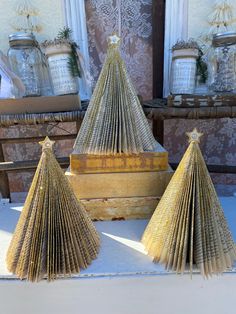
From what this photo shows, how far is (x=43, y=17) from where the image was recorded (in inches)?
40.1

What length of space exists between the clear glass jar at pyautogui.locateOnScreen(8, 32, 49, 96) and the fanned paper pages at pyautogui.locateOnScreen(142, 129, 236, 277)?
2.15 feet

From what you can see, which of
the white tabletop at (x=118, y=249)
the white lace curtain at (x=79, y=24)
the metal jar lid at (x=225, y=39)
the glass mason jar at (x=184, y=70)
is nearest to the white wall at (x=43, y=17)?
the white lace curtain at (x=79, y=24)

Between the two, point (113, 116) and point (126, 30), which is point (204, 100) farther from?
point (126, 30)

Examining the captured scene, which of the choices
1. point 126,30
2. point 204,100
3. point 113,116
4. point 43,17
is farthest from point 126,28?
point 113,116

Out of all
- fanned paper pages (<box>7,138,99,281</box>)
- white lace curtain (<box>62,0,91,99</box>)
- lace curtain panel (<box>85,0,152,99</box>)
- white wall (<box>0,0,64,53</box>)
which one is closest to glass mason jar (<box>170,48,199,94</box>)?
lace curtain panel (<box>85,0,152,99</box>)

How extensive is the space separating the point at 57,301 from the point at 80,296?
0.05 meters

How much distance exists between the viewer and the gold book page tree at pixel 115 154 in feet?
2.09

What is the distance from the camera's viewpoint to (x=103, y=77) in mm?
656

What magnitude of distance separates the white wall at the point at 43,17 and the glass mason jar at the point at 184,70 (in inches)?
17.5

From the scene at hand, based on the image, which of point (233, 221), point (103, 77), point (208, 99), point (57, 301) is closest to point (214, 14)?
point (208, 99)

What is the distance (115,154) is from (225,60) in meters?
0.55

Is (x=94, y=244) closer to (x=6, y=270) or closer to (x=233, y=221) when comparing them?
(x=6, y=270)

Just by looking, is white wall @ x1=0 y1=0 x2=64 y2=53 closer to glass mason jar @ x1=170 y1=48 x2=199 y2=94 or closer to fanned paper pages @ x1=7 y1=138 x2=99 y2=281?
glass mason jar @ x1=170 y1=48 x2=199 y2=94

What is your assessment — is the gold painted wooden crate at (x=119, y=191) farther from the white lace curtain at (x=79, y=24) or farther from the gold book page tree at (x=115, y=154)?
the white lace curtain at (x=79, y=24)
